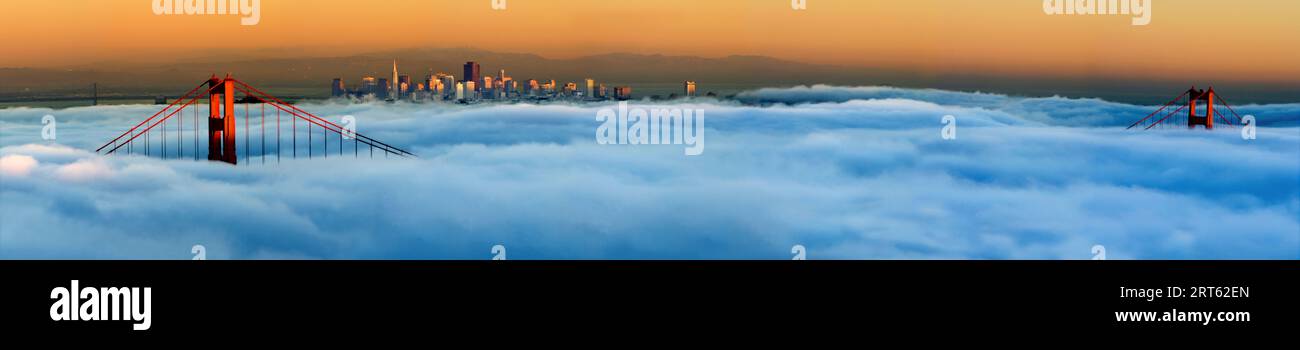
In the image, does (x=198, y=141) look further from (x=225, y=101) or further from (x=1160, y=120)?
(x=1160, y=120)

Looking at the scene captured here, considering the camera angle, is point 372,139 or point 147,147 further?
point 147,147

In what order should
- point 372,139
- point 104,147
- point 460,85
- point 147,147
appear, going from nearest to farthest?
point 372,139
point 104,147
point 147,147
point 460,85

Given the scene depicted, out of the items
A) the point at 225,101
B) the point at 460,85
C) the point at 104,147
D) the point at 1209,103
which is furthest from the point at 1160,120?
the point at 104,147

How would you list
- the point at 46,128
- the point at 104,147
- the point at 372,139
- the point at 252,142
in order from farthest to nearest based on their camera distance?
1. the point at 252,142
2. the point at 104,147
3. the point at 372,139
4. the point at 46,128
